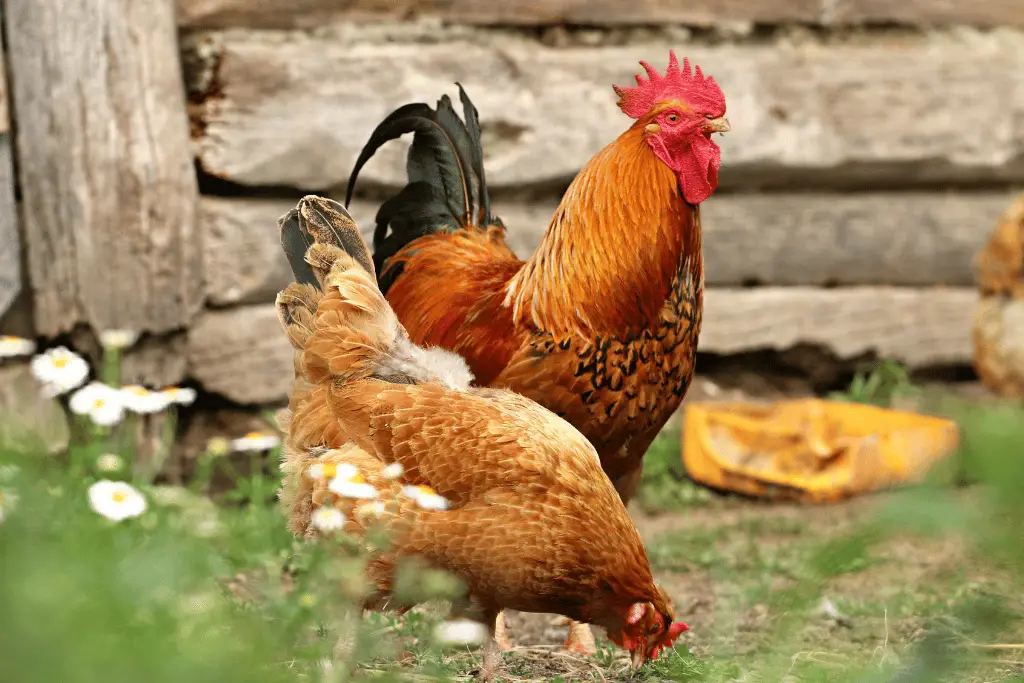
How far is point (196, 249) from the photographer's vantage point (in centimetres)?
424

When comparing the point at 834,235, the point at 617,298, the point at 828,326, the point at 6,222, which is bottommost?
the point at 828,326

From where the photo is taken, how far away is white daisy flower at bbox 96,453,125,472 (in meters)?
2.84

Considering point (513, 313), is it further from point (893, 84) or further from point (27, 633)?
point (893, 84)

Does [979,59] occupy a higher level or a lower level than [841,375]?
higher

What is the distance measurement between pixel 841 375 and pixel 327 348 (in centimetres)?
353

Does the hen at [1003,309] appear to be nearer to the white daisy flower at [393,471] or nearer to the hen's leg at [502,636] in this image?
the hen's leg at [502,636]

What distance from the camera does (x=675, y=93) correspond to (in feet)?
10.5

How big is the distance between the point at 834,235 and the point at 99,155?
129 inches

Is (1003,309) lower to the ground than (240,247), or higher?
lower

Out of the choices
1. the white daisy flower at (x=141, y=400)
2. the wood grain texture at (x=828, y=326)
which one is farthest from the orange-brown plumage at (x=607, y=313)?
the wood grain texture at (x=828, y=326)

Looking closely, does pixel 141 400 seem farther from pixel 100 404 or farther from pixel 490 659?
pixel 490 659

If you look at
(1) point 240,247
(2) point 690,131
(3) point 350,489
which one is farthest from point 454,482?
(1) point 240,247

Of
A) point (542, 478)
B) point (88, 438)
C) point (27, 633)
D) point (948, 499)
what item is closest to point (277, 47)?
point (88, 438)

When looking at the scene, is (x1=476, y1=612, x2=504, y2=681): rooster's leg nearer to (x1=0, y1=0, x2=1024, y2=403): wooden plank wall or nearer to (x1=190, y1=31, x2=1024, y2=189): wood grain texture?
(x1=0, y1=0, x2=1024, y2=403): wooden plank wall
